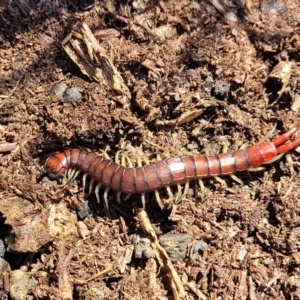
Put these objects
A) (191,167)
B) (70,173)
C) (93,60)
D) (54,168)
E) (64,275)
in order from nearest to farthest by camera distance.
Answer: (64,275)
(191,167)
(93,60)
(54,168)
(70,173)

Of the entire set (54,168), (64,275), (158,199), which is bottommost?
(64,275)

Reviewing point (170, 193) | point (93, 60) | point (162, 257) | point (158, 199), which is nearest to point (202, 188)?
point (170, 193)

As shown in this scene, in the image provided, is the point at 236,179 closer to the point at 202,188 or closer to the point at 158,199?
the point at 202,188

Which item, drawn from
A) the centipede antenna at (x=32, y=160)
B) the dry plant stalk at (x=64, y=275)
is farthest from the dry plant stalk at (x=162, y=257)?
the centipede antenna at (x=32, y=160)

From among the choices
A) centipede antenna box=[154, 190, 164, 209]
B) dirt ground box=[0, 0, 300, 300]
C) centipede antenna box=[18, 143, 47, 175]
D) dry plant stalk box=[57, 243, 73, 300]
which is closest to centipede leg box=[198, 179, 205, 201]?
dirt ground box=[0, 0, 300, 300]

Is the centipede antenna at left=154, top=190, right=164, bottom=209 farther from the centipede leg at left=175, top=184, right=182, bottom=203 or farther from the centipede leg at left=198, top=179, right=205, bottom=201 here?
the centipede leg at left=198, top=179, right=205, bottom=201

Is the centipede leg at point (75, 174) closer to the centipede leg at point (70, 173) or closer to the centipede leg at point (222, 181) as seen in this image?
the centipede leg at point (70, 173)
